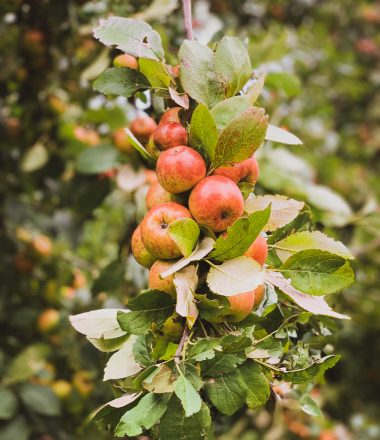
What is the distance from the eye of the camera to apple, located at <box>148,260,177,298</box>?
0.57 m

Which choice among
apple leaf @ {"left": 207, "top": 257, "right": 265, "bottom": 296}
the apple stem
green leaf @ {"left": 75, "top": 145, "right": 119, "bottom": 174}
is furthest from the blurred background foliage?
apple leaf @ {"left": 207, "top": 257, "right": 265, "bottom": 296}

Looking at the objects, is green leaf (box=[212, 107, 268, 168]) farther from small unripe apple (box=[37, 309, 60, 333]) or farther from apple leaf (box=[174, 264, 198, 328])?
small unripe apple (box=[37, 309, 60, 333])

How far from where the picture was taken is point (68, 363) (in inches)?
59.4

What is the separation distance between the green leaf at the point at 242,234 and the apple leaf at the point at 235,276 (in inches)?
0.5

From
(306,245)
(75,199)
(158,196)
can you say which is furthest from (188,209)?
(75,199)

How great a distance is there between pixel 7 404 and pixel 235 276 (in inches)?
37.3

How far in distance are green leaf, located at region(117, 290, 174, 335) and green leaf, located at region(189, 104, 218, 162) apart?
0.17 meters

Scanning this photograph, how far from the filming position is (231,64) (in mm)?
647

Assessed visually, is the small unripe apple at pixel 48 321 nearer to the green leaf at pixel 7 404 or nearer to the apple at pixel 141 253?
the green leaf at pixel 7 404

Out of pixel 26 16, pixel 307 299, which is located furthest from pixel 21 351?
pixel 307 299

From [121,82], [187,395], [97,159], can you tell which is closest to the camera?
[187,395]

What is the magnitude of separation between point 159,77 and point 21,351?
1.04 m

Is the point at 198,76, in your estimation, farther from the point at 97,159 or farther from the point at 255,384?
the point at 97,159

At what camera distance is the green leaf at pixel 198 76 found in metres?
0.64
